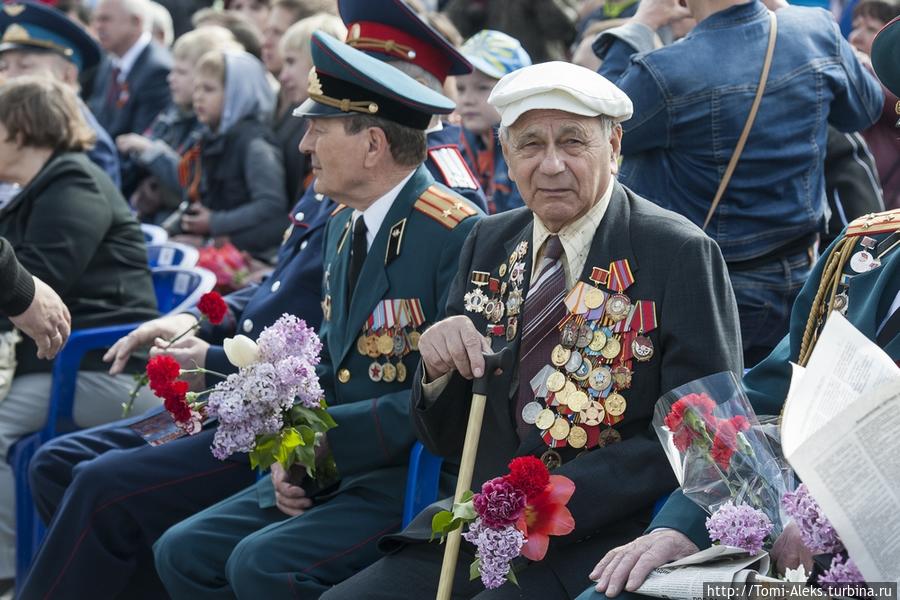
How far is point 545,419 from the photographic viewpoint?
3.39 meters

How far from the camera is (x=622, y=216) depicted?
352 cm

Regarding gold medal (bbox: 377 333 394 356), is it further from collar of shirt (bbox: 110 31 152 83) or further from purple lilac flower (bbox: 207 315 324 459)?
collar of shirt (bbox: 110 31 152 83)

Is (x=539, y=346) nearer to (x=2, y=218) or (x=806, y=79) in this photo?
(x=806, y=79)

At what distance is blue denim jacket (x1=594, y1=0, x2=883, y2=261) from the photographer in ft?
14.0

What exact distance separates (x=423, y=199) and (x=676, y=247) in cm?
123

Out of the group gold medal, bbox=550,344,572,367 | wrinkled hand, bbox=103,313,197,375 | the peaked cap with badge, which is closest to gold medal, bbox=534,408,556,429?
gold medal, bbox=550,344,572,367

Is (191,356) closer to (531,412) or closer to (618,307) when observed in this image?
(531,412)

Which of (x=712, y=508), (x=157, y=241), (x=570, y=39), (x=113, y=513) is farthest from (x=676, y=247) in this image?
(x=570, y=39)

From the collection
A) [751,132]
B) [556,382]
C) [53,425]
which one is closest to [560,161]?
[556,382]

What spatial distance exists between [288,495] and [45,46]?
4.55m

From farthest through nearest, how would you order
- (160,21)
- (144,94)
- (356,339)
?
(160,21), (144,94), (356,339)

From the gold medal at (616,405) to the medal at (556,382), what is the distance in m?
0.13

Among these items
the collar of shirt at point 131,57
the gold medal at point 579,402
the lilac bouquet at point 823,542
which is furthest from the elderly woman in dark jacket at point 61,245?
the collar of shirt at point 131,57

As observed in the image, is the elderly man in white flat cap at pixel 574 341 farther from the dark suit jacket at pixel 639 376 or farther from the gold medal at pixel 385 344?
the gold medal at pixel 385 344
